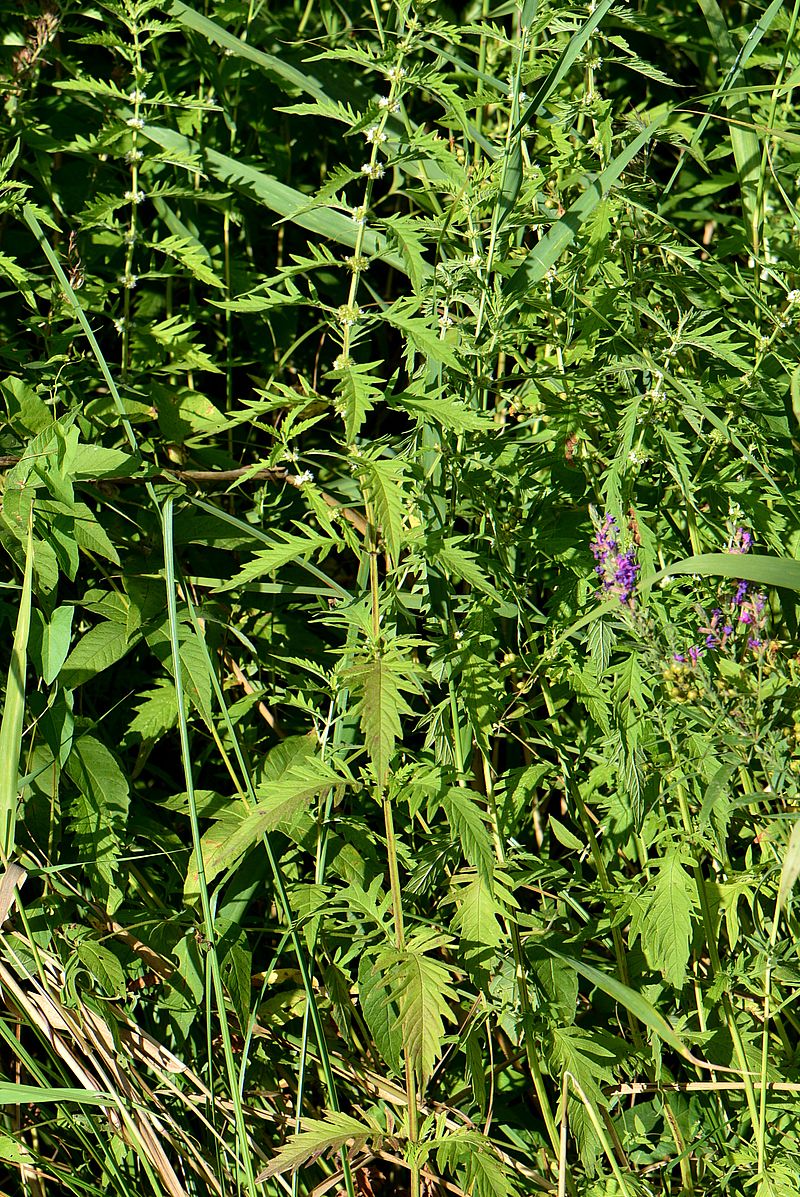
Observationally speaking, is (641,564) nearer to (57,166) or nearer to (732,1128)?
(732,1128)

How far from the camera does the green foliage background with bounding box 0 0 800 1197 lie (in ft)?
4.95

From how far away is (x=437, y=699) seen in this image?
2057mm

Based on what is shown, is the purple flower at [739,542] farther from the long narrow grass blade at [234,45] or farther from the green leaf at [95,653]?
the long narrow grass blade at [234,45]

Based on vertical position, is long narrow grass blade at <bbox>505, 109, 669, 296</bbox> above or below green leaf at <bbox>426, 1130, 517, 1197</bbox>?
above

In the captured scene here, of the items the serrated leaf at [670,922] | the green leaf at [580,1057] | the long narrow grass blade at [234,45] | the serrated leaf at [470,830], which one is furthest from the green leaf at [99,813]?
the long narrow grass blade at [234,45]

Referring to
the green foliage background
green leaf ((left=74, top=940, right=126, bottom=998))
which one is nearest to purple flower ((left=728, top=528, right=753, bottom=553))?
the green foliage background

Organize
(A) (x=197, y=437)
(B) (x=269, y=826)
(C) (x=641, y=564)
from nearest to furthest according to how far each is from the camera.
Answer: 1. (B) (x=269, y=826)
2. (C) (x=641, y=564)
3. (A) (x=197, y=437)

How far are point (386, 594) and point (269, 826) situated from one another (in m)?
0.39

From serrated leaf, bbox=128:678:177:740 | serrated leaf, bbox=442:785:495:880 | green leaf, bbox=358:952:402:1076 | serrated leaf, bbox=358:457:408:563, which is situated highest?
serrated leaf, bbox=358:457:408:563

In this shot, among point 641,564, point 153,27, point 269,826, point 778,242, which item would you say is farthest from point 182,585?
point 778,242

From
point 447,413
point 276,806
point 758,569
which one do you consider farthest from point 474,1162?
point 447,413

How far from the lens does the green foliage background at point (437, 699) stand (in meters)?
1.51

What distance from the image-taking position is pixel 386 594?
1.62 metres

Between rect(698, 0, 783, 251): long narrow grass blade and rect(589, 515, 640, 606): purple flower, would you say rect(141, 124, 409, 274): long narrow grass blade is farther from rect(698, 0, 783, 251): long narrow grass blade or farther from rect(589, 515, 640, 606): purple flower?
rect(589, 515, 640, 606): purple flower
